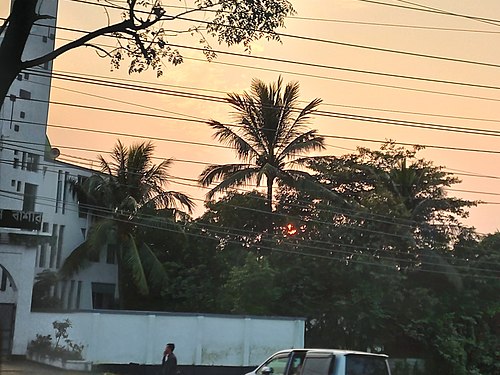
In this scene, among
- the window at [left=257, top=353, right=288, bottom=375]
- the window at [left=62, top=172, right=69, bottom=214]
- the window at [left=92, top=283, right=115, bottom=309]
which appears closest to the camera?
the window at [left=257, top=353, right=288, bottom=375]

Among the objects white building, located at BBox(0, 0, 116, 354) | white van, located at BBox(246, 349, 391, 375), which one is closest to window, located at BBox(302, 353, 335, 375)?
white van, located at BBox(246, 349, 391, 375)

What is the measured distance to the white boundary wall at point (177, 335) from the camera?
26.3 metres

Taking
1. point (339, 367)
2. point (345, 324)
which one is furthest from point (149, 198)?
point (339, 367)

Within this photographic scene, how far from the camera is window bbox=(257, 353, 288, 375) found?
56.6 ft

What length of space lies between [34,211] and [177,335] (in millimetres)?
9091

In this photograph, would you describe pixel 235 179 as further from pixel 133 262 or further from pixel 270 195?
pixel 133 262

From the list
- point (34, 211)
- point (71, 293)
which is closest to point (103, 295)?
point (71, 293)

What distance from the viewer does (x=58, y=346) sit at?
27141mm

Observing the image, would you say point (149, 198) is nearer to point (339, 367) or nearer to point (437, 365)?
point (437, 365)

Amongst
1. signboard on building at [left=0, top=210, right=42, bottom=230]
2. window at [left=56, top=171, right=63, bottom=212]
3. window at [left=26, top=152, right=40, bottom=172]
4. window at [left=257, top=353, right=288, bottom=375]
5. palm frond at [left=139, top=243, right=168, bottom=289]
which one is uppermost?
window at [left=26, top=152, right=40, bottom=172]

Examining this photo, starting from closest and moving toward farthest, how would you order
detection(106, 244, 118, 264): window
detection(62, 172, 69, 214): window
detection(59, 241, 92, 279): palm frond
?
detection(59, 241, 92, 279): palm frond < detection(62, 172, 69, 214): window < detection(106, 244, 118, 264): window

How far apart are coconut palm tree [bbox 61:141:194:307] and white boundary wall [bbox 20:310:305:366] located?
27.3 ft

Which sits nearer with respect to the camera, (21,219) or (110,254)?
(21,219)

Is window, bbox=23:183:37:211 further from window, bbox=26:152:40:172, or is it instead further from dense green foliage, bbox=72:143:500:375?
dense green foliage, bbox=72:143:500:375
